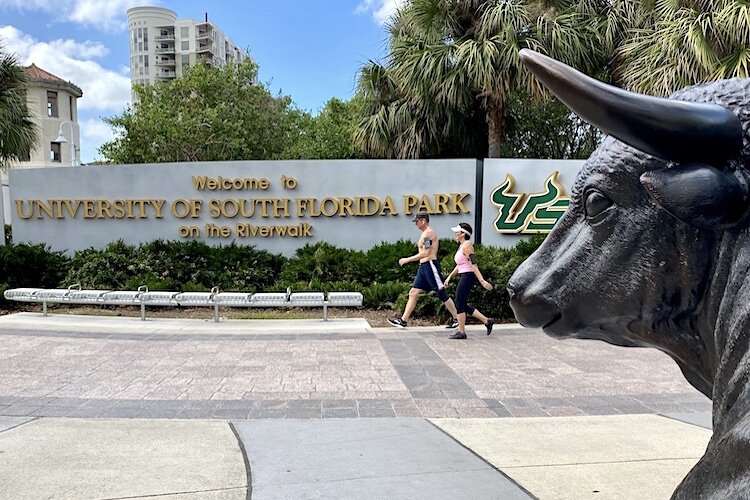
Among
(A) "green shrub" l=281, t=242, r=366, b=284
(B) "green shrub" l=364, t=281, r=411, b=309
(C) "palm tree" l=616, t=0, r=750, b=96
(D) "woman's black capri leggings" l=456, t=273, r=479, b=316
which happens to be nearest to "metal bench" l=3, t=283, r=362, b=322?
(B) "green shrub" l=364, t=281, r=411, b=309

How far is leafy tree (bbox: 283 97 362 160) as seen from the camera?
1008 inches

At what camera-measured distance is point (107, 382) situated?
5.71 m

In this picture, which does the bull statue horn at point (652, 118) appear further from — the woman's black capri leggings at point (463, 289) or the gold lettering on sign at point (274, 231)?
the gold lettering on sign at point (274, 231)

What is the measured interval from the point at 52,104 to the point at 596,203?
59787 millimetres

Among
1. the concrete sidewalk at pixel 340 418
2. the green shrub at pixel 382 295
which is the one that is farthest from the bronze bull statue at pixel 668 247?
the green shrub at pixel 382 295

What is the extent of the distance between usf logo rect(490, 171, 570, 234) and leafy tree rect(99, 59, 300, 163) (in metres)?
13.0

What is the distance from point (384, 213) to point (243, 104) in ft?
50.4

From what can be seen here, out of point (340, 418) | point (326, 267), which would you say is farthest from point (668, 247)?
point (326, 267)

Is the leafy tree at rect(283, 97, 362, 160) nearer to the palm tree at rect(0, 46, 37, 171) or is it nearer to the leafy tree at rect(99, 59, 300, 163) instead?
Answer: the leafy tree at rect(99, 59, 300, 163)

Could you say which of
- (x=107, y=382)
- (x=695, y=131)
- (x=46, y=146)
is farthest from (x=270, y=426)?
(x=46, y=146)

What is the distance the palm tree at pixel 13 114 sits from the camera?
1291 cm

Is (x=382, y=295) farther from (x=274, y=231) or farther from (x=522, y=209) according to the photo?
(x=522, y=209)

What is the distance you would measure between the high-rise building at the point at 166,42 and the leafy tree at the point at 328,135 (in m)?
71.2

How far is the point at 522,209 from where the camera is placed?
11375 mm
